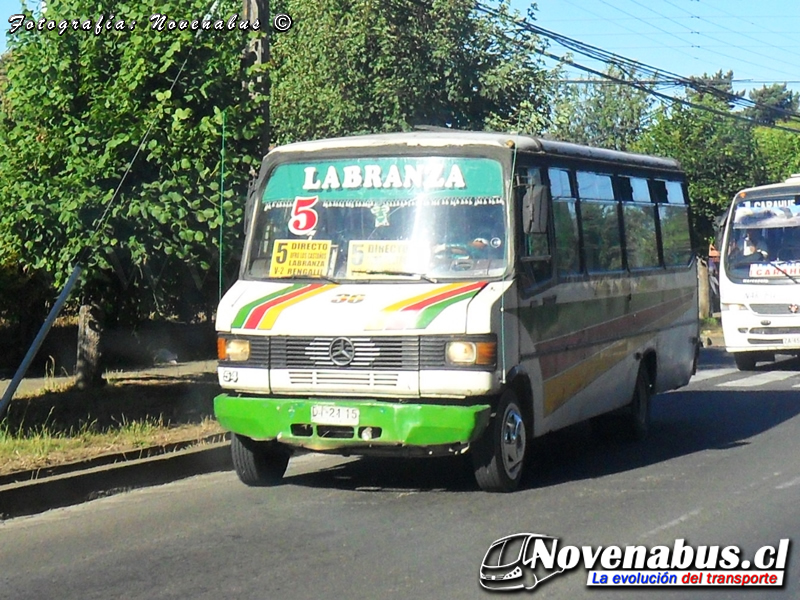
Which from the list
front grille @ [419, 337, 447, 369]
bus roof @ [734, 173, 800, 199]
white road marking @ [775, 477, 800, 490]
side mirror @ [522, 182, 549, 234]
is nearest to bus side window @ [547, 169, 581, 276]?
side mirror @ [522, 182, 549, 234]

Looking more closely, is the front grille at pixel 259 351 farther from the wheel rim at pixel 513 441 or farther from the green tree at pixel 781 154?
the green tree at pixel 781 154

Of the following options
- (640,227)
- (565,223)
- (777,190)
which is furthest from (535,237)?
(777,190)

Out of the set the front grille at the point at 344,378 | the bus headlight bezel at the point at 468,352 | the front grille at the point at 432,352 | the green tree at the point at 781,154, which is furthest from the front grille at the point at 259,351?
the green tree at the point at 781,154

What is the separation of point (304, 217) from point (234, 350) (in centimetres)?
115

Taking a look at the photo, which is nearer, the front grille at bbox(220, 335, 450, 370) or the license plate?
the front grille at bbox(220, 335, 450, 370)

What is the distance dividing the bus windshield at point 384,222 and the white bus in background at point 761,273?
1173 cm

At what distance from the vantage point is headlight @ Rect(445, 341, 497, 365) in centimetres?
838

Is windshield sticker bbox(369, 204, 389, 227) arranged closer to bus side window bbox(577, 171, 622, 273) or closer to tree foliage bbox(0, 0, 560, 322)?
bus side window bbox(577, 171, 622, 273)

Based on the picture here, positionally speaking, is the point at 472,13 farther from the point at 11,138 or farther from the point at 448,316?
the point at 448,316

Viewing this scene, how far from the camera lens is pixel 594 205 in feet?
35.6

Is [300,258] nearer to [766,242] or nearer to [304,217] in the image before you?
[304,217]

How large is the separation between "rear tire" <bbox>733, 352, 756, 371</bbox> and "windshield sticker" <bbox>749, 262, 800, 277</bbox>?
57.7 inches

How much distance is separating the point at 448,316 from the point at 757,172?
26.0m

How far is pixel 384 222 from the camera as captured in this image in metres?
9.11
